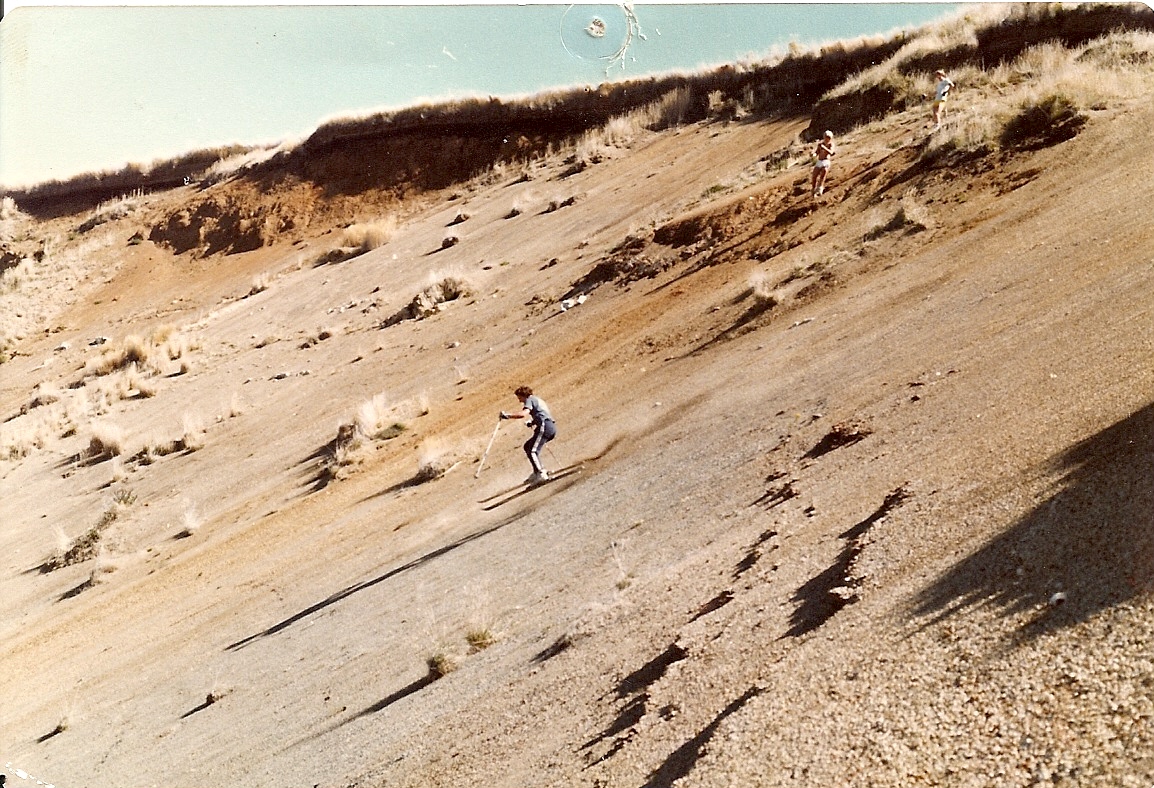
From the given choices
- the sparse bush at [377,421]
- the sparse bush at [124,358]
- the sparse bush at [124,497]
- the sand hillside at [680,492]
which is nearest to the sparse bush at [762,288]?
the sand hillside at [680,492]

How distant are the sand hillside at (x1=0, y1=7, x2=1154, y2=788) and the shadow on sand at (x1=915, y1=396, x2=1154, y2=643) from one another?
0.08 ft

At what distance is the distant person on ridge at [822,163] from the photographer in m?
17.0

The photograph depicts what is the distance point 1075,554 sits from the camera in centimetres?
475

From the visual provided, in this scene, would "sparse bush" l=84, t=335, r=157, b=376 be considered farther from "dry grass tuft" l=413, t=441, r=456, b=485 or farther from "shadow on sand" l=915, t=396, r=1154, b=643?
"shadow on sand" l=915, t=396, r=1154, b=643

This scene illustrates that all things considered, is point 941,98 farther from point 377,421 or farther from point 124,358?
point 124,358

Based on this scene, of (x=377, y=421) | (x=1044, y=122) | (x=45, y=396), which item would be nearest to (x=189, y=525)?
(x=377, y=421)

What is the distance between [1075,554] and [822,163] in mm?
13402

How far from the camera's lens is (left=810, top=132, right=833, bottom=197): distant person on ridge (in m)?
17.0

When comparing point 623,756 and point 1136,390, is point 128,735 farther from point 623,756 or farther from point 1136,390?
point 1136,390

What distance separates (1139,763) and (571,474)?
328 inches

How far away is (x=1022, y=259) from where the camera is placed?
35.7 ft

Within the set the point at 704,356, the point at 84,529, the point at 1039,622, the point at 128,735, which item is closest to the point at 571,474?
the point at 704,356

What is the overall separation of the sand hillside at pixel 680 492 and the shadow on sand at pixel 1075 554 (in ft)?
0.08

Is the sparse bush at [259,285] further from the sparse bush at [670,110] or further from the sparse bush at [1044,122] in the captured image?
the sparse bush at [1044,122]
